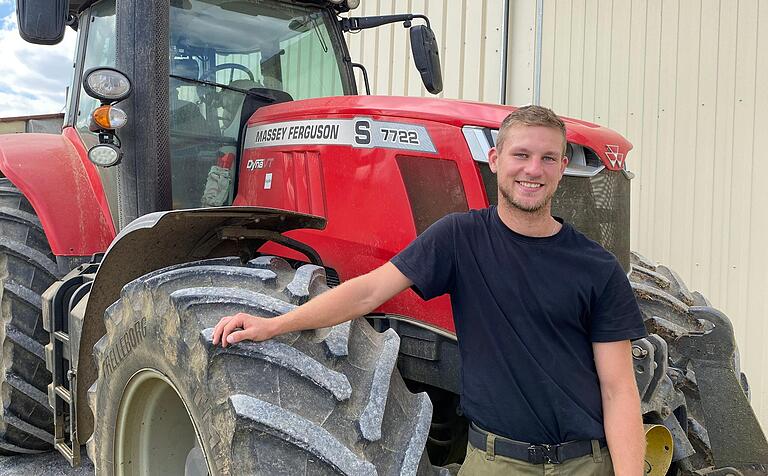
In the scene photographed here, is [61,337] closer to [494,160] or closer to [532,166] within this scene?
[494,160]

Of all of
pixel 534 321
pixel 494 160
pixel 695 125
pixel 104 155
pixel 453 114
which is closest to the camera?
pixel 534 321

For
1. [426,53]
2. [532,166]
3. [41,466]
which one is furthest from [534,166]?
[41,466]

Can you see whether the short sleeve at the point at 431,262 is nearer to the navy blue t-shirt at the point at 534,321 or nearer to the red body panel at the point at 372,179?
the navy blue t-shirt at the point at 534,321

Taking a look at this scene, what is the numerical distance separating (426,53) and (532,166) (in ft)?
6.07

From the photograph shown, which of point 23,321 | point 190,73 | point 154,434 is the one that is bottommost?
point 154,434

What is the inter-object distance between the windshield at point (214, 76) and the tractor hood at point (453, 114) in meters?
0.56

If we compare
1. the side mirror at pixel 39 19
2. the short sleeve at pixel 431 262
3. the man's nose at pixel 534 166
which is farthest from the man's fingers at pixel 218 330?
the side mirror at pixel 39 19

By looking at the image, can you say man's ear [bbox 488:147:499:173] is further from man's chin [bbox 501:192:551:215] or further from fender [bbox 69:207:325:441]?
fender [bbox 69:207:325:441]

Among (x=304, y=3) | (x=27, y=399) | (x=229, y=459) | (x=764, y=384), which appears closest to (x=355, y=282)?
(x=229, y=459)

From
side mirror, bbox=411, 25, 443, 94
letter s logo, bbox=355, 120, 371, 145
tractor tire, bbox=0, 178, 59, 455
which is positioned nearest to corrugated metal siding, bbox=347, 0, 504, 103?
side mirror, bbox=411, 25, 443, 94

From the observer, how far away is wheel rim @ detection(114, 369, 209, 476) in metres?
2.35

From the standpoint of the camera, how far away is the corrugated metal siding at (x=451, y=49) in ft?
21.2

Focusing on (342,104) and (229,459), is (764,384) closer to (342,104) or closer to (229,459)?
(342,104)

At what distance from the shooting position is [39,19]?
8.50ft
